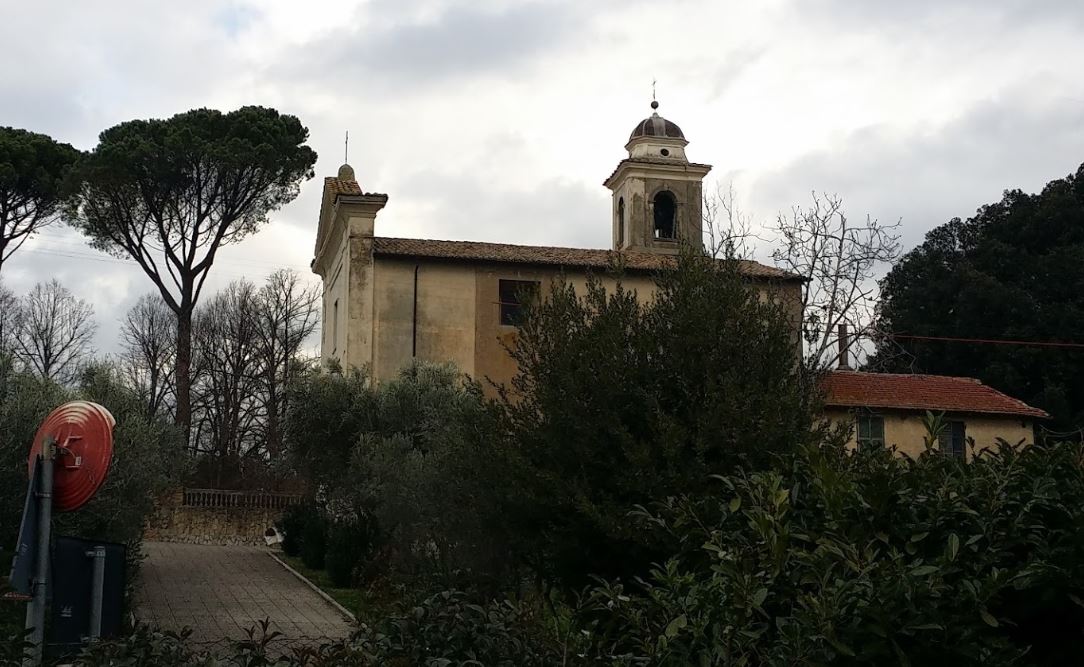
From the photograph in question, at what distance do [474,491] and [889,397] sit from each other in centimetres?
1835

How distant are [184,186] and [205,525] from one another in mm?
11091

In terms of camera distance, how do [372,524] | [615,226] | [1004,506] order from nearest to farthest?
1. [1004,506]
2. [372,524]
3. [615,226]

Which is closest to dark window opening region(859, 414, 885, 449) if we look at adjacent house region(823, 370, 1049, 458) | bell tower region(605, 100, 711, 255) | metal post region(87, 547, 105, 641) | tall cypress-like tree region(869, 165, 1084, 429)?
adjacent house region(823, 370, 1049, 458)

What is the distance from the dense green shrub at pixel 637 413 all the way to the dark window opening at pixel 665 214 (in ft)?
79.1

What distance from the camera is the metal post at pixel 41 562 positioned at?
4402 mm

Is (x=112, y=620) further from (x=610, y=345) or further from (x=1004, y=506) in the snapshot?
(x=610, y=345)

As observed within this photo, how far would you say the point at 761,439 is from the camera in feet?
28.2

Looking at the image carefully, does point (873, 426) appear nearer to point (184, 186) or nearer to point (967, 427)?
point (967, 427)

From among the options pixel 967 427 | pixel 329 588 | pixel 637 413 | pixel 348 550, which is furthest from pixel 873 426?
pixel 637 413

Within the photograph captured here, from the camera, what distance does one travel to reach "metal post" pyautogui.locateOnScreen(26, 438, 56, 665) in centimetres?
440

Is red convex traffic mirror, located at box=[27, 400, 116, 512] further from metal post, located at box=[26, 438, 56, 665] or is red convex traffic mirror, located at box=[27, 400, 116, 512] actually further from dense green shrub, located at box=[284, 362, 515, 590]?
dense green shrub, located at box=[284, 362, 515, 590]

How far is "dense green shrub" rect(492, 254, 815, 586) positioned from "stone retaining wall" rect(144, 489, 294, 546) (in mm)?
21936

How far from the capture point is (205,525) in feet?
98.2

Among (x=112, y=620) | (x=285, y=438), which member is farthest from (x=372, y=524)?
(x=112, y=620)
